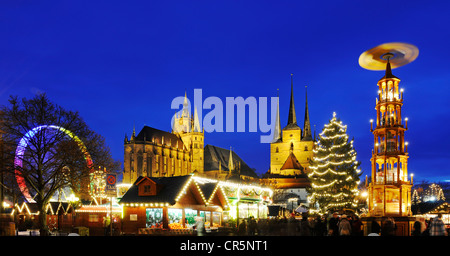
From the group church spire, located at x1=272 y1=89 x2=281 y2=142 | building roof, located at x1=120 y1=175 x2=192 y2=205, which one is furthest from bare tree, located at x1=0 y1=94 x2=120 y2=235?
church spire, located at x1=272 y1=89 x2=281 y2=142

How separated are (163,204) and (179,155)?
10800 centimetres

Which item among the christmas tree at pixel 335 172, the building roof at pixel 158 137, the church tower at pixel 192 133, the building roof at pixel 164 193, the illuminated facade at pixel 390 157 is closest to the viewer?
the illuminated facade at pixel 390 157

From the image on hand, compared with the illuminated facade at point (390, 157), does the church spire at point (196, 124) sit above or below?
above

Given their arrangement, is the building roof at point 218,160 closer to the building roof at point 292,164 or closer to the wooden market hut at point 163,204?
the building roof at point 292,164

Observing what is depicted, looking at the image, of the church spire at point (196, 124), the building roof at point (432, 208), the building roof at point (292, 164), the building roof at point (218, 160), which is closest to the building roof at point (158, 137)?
the church spire at point (196, 124)

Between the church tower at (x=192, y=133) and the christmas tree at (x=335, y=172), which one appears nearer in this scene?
the christmas tree at (x=335, y=172)

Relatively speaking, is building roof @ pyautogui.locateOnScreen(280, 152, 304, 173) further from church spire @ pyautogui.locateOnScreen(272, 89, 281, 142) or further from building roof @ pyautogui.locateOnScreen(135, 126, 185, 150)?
building roof @ pyautogui.locateOnScreen(135, 126, 185, 150)

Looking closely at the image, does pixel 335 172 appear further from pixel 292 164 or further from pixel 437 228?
pixel 292 164

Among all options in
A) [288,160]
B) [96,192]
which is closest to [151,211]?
[96,192]

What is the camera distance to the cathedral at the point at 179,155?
119 metres

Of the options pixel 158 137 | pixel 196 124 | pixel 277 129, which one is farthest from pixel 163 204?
pixel 196 124

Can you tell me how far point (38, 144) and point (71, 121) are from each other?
12.3 feet

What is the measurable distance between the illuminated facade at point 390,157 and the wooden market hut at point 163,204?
1308 centimetres
